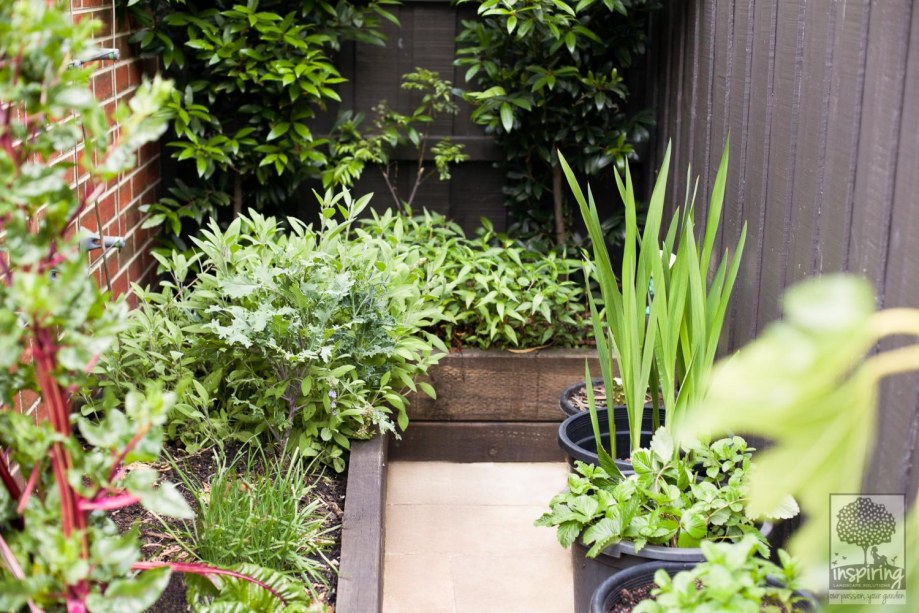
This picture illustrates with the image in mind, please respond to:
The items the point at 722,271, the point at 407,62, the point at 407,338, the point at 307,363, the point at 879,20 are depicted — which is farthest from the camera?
the point at 407,62

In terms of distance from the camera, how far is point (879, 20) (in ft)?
5.71

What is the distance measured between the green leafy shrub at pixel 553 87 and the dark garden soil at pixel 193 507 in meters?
1.52

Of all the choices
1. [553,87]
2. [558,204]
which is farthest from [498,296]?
[553,87]

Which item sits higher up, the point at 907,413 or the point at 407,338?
the point at 907,413

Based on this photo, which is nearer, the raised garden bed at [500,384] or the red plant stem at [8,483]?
the red plant stem at [8,483]

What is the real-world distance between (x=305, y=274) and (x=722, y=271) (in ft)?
3.57

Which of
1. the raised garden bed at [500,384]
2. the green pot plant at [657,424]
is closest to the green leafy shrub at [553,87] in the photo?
the raised garden bed at [500,384]

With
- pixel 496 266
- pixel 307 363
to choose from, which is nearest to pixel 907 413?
pixel 307 363

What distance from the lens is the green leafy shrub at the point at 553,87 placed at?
3473 mm

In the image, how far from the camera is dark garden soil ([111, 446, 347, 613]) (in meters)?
1.97

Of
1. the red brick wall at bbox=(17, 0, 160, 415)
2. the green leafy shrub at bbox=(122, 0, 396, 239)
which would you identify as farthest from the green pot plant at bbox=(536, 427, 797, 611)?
the green leafy shrub at bbox=(122, 0, 396, 239)

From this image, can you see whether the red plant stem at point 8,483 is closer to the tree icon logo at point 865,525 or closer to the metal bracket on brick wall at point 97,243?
the metal bracket on brick wall at point 97,243

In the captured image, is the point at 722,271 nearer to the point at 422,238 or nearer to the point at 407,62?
the point at 422,238

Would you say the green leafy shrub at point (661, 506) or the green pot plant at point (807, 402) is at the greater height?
the green pot plant at point (807, 402)
